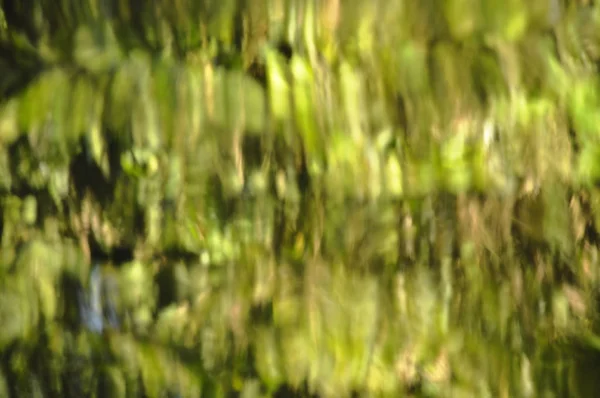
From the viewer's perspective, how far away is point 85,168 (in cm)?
47

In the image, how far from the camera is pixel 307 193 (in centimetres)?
45

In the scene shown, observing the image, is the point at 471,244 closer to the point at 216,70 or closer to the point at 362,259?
the point at 362,259

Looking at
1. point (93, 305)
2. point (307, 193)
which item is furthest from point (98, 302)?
point (307, 193)

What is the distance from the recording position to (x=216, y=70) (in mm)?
443

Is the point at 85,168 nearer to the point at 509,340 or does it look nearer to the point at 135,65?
the point at 135,65

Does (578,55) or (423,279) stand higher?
(578,55)

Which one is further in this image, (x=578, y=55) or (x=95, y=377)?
(x=95, y=377)

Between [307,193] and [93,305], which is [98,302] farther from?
[307,193]

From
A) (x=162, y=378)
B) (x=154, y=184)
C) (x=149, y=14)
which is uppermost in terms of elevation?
(x=149, y=14)

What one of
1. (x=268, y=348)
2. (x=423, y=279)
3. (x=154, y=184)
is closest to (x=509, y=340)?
(x=423, y=279)

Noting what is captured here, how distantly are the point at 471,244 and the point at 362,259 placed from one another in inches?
3.2

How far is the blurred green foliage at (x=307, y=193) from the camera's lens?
0.41 m

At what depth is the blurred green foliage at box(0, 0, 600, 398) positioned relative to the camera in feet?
1.36

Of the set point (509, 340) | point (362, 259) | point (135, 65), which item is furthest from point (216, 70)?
point (509, 340)
